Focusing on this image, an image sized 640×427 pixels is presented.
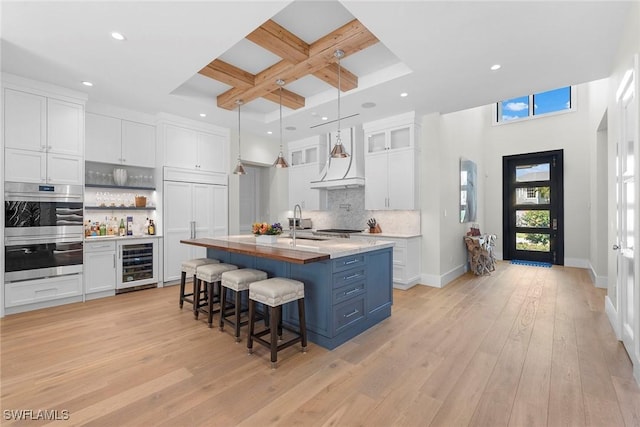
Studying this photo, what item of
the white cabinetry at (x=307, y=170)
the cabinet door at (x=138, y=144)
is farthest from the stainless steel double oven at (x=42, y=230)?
the white cabinetry at (x=307, y=170)

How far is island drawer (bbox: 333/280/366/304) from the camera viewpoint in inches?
111

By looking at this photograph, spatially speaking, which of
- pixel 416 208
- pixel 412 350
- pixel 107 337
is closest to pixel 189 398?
pixel 107 337

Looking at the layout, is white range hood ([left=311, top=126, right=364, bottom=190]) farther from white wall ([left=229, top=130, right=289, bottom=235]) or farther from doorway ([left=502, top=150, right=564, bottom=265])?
doorway ([left=502, top=150, right=564, bottom=265])

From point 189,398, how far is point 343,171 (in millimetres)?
4597

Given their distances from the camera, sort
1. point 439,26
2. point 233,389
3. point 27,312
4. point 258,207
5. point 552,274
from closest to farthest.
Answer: point 233,389 → point 439,26 → point 27,312 → point 552,274 → point 258,207

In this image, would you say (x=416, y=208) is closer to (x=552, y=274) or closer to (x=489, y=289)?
(x=489, y=289)

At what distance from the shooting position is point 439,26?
104 inches

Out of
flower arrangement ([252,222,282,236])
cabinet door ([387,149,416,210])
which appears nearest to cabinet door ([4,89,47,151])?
flower arrangement ([252,222,282,236])

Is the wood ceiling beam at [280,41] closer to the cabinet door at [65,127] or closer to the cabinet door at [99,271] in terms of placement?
the cabinet door at [65,127]

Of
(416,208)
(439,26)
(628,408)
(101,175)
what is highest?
(439,26)

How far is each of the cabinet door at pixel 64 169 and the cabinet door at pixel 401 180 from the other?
15.5ft

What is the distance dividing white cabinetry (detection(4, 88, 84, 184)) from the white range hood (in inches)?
159

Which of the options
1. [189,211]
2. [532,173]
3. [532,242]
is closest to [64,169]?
[189,211]

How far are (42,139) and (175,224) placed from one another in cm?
204
